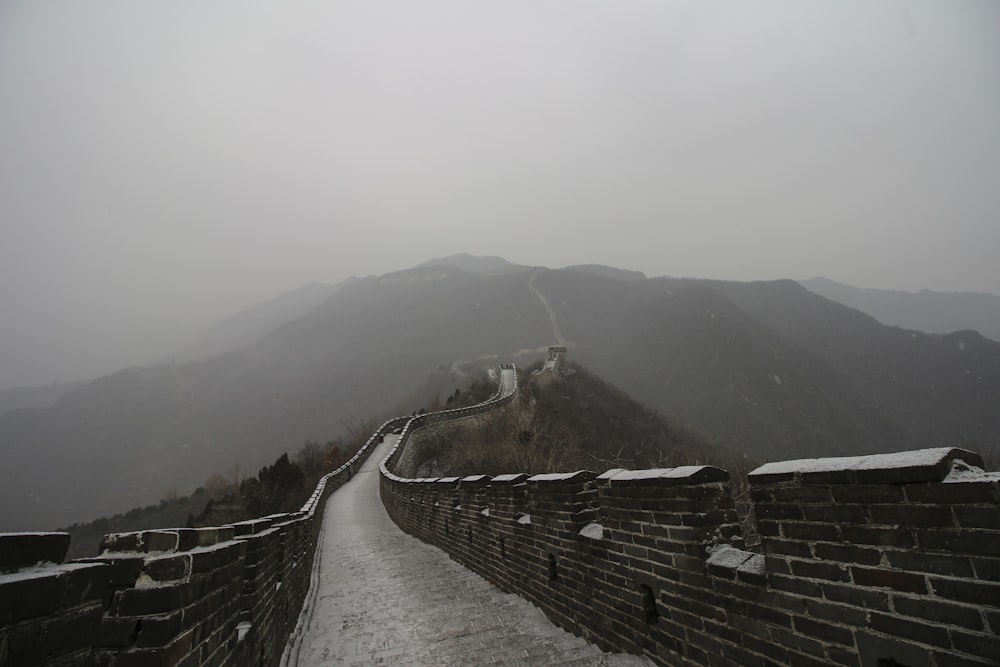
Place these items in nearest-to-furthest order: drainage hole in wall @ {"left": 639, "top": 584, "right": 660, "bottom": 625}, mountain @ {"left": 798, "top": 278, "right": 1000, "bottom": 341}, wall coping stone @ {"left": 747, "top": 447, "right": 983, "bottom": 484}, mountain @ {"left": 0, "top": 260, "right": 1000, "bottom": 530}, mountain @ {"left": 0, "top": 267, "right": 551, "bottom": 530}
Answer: wall coping stone @ {"left": 747, "top": 447, "right": 983, "bottom": 484} < drainage hole in wall @ {"left": 639, "top": 584, "right": 660, "bottom": 625} < mountain @ {"left": 0, "top": 260, "right": 1000, "bottom": 530} < mountain @ {"left": 0, "top": 267, "right": 551, "bottom": 530} < mountain @ {"left": 798, "top": 278, "right": 1000, "bottom": 341}

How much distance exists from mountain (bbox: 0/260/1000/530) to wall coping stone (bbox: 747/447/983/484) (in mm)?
58641

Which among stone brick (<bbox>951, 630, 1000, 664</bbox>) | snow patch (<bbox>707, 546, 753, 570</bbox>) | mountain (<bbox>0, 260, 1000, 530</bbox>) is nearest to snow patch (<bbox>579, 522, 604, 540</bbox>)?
snow patch (<bbox>707, 546, 753, 570</bbox>)

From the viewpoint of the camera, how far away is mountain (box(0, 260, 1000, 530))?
6806 cm

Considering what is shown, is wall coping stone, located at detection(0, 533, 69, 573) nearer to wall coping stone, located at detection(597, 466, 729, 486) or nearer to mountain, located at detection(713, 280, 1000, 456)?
wall coping stone, located at detection(597, 466, 729, 486)

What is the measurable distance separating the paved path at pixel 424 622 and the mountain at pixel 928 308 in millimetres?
173494

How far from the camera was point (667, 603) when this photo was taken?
10.7 ft

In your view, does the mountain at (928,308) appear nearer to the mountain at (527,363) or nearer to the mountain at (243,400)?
the mountain at (527,363)

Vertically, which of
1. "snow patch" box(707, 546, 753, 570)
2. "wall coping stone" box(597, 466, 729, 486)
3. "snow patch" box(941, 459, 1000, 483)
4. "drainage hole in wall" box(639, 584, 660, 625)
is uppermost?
"snow patch" box(941, 459, 1000, 483)

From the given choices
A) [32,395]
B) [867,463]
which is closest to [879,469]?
[867,463]

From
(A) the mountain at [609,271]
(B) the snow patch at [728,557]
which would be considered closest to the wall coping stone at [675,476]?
(B) the snow patch at [728,557]

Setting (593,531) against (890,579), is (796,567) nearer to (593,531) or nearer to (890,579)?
(890,579)

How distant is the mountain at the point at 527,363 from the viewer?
2680 inches

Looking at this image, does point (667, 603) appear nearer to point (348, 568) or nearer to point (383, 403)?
point (348, 568)

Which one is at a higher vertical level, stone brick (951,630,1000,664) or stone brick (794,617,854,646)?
stone brick (951,630,1000,664)
